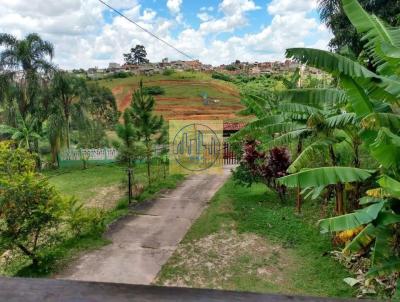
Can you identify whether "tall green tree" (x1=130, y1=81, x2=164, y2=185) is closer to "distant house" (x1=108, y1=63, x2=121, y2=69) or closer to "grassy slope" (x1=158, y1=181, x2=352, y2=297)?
"grassy slope" (x1=158, y1=181, x2=352, y2=297)

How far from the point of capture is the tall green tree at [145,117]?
12.7 metres

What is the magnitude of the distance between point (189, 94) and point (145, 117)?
7045mm

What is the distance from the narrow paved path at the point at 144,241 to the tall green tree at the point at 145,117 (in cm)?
223

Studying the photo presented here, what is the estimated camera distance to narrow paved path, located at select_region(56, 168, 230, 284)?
624cm

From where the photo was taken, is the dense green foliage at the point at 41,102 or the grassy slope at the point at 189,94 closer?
the dense green foliage at the point at 41,102

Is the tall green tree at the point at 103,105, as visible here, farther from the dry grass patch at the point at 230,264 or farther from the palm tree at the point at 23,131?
the dry grass patch at the point at 230,264

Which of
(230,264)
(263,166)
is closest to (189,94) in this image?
(263,166)

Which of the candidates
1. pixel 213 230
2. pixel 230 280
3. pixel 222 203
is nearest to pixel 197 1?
pixel 222 203

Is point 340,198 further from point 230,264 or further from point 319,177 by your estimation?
point 319,177

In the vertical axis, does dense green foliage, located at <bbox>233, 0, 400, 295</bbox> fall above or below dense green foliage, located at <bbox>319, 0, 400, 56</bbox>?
below

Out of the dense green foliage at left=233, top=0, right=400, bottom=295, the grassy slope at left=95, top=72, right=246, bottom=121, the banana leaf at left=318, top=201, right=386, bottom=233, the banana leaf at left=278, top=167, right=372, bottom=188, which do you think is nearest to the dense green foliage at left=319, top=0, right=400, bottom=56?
the grassy slope at left=95, top=72, right=246, bottom=121

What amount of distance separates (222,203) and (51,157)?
12.8 metres

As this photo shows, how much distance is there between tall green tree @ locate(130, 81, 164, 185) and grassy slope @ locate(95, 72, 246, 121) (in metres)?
4.34

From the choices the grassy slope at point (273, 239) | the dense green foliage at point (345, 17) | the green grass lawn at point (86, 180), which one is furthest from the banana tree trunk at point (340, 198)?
the green grass lawn at point (86, 180)
